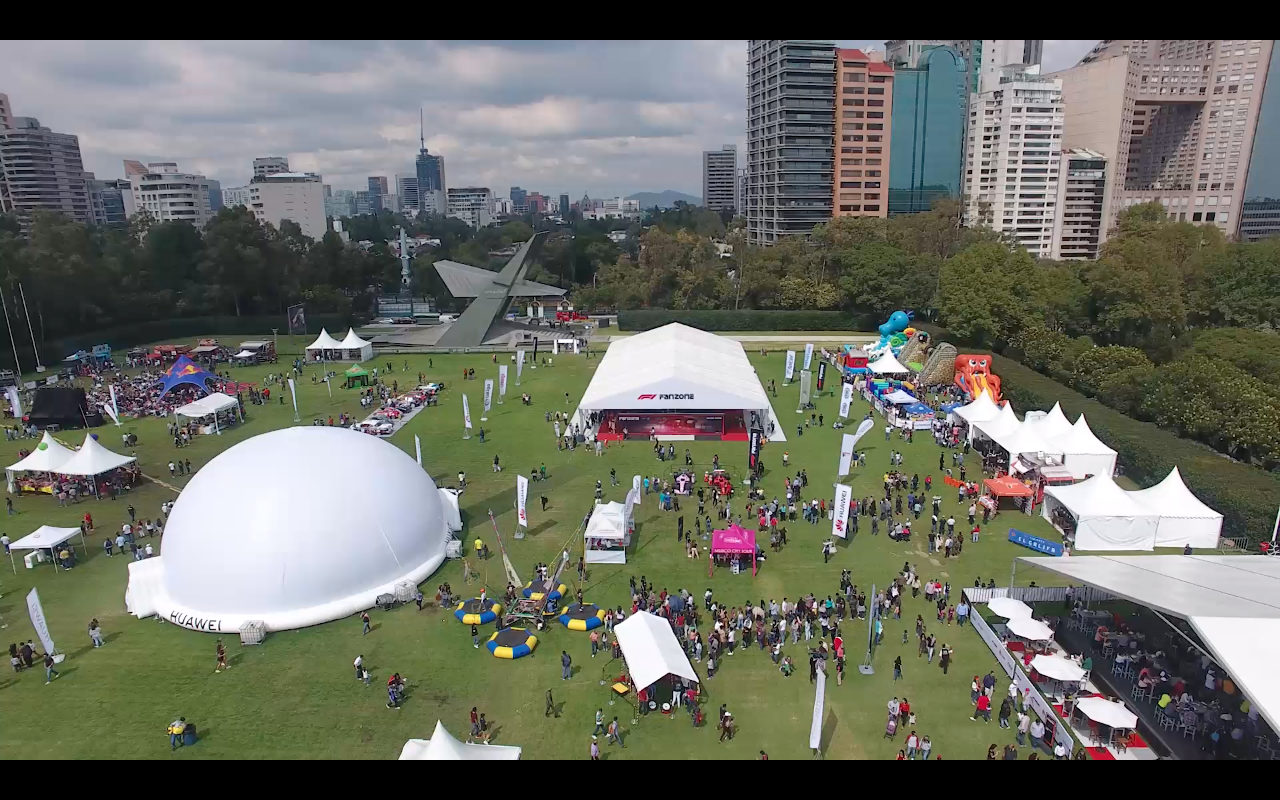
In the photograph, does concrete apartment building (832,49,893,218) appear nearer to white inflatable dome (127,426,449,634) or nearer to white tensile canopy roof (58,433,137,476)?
white tensile canopy roof (58,433,137,476)

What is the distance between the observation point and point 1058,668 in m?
16.4

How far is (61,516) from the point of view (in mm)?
26797

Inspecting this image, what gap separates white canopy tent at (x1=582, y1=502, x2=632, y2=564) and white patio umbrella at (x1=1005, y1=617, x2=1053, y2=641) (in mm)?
10400

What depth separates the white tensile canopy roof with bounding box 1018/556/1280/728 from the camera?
13155 mm

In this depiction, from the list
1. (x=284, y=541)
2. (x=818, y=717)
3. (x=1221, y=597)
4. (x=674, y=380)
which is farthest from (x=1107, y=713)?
(x=674, y=380)

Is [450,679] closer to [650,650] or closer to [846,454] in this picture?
[650,650]

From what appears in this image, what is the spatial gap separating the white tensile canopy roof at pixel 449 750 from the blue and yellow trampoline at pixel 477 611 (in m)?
5.06

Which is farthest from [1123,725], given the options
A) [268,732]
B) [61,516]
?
[61,516]

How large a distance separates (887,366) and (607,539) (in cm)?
2542

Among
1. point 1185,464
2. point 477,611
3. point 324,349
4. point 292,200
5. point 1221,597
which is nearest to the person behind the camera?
point 1221,597

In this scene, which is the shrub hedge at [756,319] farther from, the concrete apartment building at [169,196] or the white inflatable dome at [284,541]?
the concrete apartment building at [169,196]
